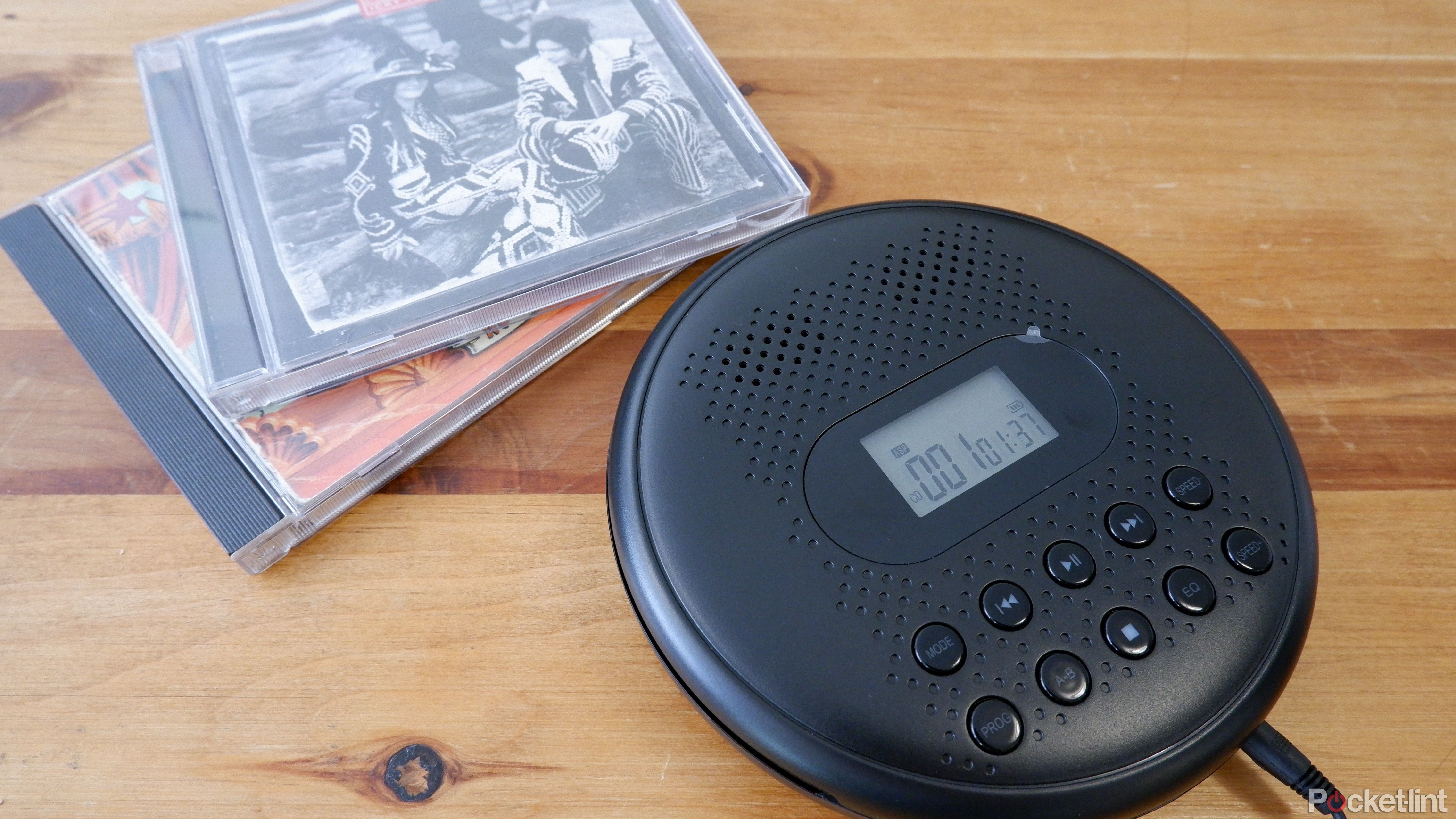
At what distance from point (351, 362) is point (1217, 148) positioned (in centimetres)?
68

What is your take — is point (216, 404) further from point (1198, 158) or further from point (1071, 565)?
point (1198, 158)

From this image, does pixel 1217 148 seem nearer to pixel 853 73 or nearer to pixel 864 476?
pixel 853 73

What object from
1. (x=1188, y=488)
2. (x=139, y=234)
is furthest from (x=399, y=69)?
(x=1188, y=488)

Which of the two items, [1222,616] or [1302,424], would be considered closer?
Result: [1222,616]

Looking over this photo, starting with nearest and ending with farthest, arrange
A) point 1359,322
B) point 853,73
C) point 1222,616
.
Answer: point 1222,616 < point 1359,322 < point 853,73

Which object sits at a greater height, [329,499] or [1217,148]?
[1217,148]

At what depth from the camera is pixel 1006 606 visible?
0.45 m

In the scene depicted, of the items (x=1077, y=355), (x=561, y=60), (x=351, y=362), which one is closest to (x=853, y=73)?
(x=561, y=60)

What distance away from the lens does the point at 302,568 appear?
0.55 meters

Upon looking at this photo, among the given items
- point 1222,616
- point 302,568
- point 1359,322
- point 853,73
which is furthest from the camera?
point 853,73

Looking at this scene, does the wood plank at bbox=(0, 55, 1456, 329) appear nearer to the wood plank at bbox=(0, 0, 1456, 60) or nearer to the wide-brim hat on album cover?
the wood plank at bbox=(0, 0, 1456, 60)

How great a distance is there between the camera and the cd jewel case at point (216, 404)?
556mm

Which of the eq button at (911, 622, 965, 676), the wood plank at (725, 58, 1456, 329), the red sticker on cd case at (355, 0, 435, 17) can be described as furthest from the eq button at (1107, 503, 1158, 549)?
the red sticker on cd case at (355, 0, 435, 17)

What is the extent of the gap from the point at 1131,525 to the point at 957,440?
0.10 metres
